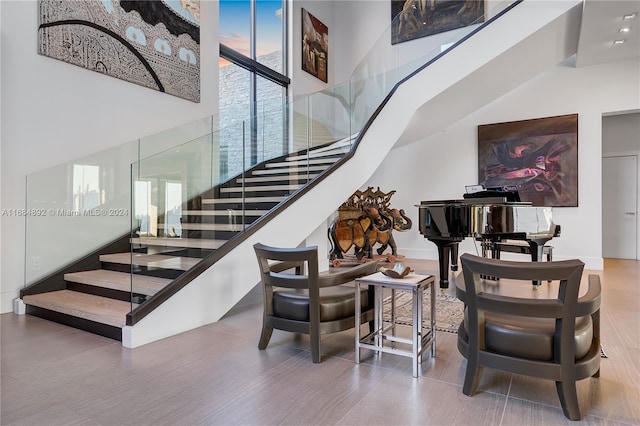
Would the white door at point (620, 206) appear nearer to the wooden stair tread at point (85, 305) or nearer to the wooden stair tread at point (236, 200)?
the wooden stair tread at point (236, 200)

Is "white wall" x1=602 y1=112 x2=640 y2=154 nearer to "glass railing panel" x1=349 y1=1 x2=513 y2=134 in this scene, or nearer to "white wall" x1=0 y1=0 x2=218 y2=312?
"glass railing panel" x1=349 y1=1 x2=513 y2=134

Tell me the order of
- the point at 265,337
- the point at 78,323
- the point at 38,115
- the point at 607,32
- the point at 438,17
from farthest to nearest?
the point at 438,17, the point at 607,32, the point at 38,115, the point at 78,323, the point at 265,337

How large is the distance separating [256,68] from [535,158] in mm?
5817

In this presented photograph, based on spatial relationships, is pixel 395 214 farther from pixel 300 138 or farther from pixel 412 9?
pixel 412 9

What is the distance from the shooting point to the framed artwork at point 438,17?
8.05 metres

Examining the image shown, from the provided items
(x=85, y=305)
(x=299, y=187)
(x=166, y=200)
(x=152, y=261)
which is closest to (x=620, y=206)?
(x=299, y=187)

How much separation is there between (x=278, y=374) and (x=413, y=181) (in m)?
6.70

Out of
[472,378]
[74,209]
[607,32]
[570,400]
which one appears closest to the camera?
[570,400]

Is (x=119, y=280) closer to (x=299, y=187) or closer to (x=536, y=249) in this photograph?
(x=299, y=187)

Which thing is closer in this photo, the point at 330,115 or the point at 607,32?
the point at 607,32

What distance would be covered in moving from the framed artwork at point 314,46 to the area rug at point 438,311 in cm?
683

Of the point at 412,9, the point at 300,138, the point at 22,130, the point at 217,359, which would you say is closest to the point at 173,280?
the point at 217,359

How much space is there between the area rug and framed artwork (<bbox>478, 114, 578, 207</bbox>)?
13.1 ft

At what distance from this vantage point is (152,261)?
3211mm
